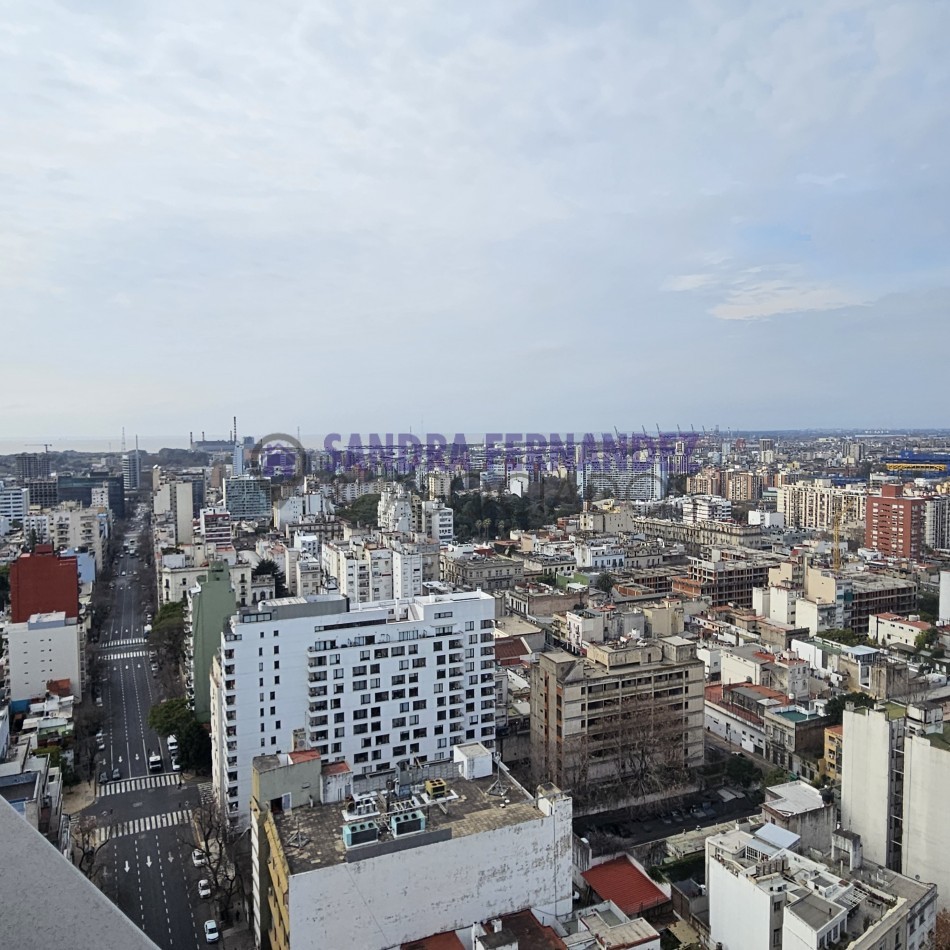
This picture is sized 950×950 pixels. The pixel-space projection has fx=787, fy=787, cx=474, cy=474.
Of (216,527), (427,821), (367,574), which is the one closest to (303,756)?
(427,821)

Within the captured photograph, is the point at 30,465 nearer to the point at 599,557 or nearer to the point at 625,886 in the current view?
the point at 599,557

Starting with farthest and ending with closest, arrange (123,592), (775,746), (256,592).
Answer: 1. (123,592)
2. (256,592)
3. (775,746)

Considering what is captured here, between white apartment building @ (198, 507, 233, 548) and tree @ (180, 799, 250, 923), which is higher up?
white apartment building @ (198, 507, 233, 548)

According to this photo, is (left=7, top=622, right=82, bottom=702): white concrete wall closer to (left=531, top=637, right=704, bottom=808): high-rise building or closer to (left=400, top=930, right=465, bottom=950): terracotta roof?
(left=531, top=637, right=704, bottom=808): high-rise building

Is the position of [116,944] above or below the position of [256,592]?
above

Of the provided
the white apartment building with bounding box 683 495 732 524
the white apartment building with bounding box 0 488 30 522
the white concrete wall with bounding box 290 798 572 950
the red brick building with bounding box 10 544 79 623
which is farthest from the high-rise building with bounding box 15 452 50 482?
the white concrete wall with bounding box 290 798 572 950

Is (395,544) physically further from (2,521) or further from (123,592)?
(2,521)

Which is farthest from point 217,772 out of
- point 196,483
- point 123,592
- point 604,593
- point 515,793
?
point 196,483
